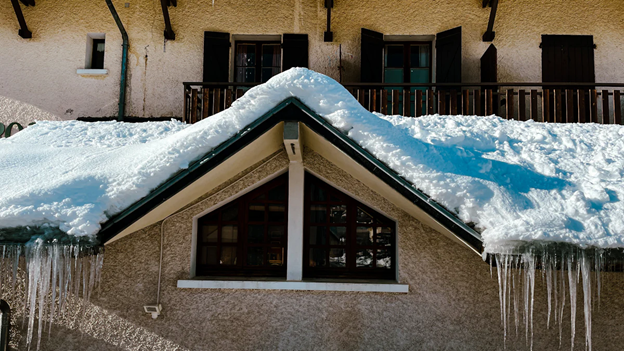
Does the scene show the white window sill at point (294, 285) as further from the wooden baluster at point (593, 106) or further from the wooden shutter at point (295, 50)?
the wooden shutter at point (295, 50)

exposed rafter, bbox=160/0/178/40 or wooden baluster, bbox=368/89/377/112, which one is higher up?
exposed rafter, bbox=160/0/178/40

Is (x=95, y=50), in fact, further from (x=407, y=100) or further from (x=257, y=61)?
(x=407, y=100)

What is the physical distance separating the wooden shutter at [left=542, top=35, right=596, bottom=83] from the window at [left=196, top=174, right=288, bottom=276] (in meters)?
5.87

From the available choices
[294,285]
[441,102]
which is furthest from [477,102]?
[294,285]

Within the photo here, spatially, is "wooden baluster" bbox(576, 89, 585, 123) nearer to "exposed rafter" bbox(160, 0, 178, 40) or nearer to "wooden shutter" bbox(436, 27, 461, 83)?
"wooden shutter" bbox(436, 27, 461, 83)

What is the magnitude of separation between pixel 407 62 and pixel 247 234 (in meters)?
5.09

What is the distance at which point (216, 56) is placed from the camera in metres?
8.09

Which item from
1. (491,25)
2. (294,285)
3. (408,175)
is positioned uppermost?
(491,25)

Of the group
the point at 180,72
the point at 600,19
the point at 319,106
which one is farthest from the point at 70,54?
the point at 600,19

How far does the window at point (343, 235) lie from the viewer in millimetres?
5363

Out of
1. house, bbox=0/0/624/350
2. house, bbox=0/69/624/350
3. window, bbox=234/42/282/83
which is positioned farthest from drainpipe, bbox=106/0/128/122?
house, bbox=0/69/624/350

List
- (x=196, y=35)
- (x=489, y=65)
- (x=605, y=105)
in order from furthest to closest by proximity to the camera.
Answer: (x=196, y=35)
(x=489, y=65)
(x=605, y=105)

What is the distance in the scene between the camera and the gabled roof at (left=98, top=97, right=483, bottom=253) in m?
3.79

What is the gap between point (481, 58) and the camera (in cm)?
793
